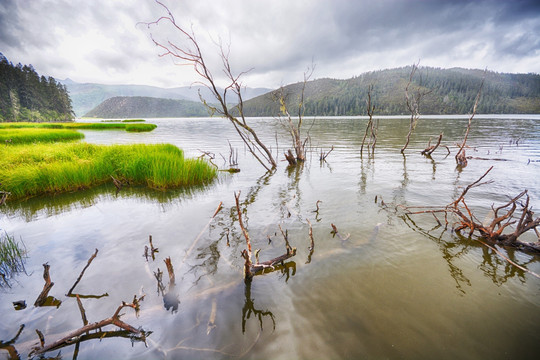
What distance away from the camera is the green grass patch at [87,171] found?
8.91m

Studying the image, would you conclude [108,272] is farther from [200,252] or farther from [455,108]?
[455,108]

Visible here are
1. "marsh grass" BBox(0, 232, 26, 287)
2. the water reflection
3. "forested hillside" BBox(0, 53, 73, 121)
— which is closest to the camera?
the water reflection

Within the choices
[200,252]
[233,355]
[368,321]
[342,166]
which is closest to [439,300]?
[368,321]

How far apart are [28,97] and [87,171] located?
122567mm

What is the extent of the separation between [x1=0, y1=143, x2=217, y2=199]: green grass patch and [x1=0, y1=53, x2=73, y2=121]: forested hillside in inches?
3750

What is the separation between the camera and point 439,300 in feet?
11.4

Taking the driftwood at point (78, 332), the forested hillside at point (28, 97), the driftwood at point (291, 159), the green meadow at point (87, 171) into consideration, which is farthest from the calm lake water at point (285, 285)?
the forested hillside at point (28, 97)

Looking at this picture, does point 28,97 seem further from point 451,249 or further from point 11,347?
point 451,249

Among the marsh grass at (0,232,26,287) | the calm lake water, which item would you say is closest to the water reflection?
the calm lake water

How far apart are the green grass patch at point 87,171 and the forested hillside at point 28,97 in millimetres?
95238

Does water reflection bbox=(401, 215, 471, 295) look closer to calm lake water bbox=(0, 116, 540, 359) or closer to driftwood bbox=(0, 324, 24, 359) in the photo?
calm lake water bbox=(0, 116, 540, 359)

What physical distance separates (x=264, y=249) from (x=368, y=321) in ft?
8.44

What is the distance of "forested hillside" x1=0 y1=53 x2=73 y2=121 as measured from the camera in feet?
257

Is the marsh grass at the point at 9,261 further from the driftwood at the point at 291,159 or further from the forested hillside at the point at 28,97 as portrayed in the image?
the forested hillside at the point at 28,97
